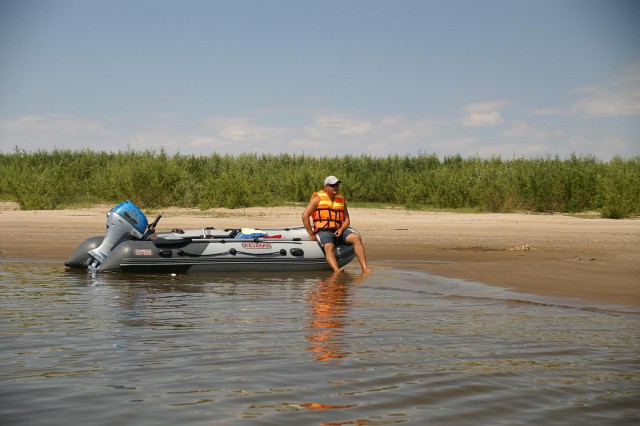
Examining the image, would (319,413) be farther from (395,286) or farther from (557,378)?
(395,286)

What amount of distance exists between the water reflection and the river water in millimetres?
23

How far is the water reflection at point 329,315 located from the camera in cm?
681

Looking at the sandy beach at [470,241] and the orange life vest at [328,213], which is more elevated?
the orange life vest at [328,213]

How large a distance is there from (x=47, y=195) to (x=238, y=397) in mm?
23778

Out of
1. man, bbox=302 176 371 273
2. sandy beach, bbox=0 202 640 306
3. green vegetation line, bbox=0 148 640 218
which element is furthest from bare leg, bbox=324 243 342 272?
green vegetation line, bbox=0 148 640 218

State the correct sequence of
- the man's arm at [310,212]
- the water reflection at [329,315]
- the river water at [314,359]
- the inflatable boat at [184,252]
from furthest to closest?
the man's arm at [310,212], the inflatable boat at [184,252], the water reflection at [329,315], the river water at [314,359]

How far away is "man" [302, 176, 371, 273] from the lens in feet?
43.7

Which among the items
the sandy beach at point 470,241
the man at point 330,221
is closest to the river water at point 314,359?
the sandy beach at point 470,241

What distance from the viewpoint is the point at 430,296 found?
10398mm

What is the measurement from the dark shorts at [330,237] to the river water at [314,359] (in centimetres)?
264

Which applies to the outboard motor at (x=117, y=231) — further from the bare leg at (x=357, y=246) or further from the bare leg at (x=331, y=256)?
the bare leg at (x=357, y=246)

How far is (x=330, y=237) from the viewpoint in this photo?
43.7ft

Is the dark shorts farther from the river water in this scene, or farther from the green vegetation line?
the green vegetation line

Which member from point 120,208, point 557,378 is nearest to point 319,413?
point 557,378
